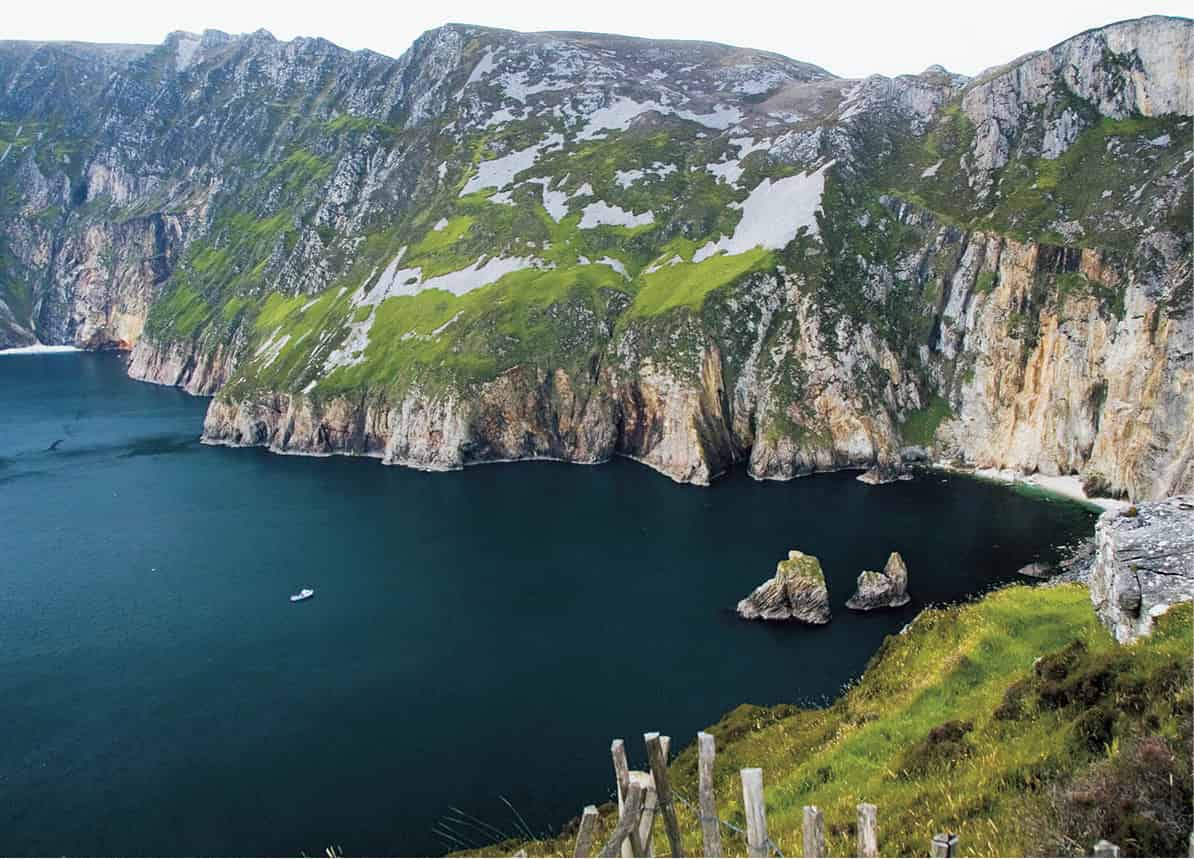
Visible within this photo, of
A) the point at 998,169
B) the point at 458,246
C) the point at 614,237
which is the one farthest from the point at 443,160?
the point at 998,169

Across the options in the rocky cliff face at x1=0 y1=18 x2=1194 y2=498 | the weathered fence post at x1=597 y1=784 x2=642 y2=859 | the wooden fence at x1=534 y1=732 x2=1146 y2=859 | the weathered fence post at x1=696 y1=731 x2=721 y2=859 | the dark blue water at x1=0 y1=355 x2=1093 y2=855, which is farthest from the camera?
the rocky cliff face at x1=0 y1=18 x2=1194 y2=498

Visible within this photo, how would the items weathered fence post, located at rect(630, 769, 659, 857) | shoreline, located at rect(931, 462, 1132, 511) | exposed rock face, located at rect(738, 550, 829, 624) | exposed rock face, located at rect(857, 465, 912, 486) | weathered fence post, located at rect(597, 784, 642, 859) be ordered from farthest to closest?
1. exposed rock face, located at rect(857, 465, 912, 486)
2. shoreline, located at rect(931, 462, 1132, 511)
3. exposed rock face, located at rect(738, 550, 829, 624)
4. weathered fence post, located at rect(630, 769, 659, 857)
5. weathered fence post, located at rect(597, 784, 642, 859)

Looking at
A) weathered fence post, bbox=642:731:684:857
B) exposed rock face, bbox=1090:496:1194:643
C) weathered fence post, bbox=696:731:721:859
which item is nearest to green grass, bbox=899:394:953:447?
exposed rock face, bbox=1090:496:1194:643

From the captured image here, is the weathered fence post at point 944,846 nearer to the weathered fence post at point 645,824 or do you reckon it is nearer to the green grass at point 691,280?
the weathered fence post at point 645,824

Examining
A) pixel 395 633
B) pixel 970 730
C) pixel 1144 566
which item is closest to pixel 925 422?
pixel 395 633

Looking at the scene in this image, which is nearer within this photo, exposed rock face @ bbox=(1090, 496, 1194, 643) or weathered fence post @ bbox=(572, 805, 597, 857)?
weathered fence post @ bbox=(572, 805, 597, 857)

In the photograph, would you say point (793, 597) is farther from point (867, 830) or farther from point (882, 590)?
point (867, 830)

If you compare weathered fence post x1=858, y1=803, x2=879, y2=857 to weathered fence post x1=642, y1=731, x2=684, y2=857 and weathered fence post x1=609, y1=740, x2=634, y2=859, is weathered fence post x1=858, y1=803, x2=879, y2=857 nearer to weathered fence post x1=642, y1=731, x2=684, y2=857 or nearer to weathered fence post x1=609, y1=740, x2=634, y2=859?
weathered fence post x1=642, y1=731, x2=684, y2=857
